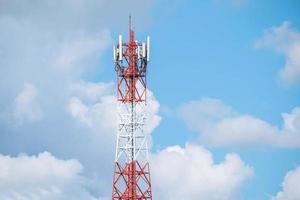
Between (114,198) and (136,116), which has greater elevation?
(136,116)

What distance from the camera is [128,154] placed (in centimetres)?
9312

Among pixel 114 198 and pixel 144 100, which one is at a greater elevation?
pixel 144 100

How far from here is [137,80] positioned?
313 feet

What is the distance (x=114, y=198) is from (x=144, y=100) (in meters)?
11.2

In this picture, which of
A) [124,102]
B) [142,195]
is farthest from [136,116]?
[142,195]

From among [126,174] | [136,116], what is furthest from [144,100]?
[126,174]

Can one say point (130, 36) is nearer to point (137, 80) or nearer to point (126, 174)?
point (137, 80)

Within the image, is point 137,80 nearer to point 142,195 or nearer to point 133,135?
point 133,135

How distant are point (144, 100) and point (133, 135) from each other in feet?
13.5

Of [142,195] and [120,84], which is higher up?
[120,84]

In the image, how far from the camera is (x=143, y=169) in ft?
306

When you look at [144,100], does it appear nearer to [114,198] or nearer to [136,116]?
[136,116]

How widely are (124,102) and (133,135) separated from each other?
3788mm

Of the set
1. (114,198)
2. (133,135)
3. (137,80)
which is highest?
(137,80)
